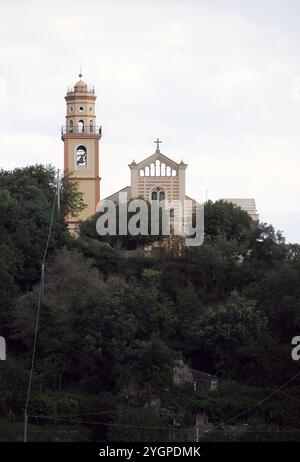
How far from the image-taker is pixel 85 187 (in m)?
89.3

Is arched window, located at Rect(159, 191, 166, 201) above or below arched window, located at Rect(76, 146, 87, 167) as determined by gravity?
below

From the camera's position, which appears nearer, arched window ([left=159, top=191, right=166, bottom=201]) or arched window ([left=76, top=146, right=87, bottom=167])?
arched window ([left=159, top=191, right=166, bottom=201])

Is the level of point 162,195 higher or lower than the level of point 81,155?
lower

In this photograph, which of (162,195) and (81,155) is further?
(81,155)

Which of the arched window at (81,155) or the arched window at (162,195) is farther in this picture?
the arched window at (81,155)

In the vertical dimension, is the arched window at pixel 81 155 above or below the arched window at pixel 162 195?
above

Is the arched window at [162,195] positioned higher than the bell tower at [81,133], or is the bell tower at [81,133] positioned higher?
the bell tower at [81,133]

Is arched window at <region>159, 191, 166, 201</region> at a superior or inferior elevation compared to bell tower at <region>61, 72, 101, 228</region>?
inferior

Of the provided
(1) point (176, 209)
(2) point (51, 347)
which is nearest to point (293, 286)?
(2) point (51, 347)
